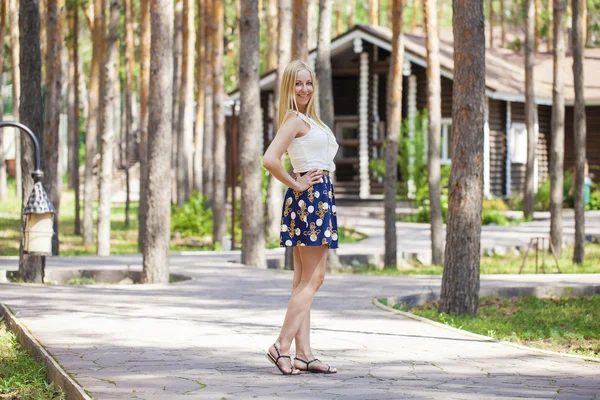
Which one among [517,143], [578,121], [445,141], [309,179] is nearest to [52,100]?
[578,121]

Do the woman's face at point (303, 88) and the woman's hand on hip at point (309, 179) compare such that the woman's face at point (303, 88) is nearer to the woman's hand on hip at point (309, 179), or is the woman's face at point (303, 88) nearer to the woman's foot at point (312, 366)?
the woman's hand on hip at point (309, 179)

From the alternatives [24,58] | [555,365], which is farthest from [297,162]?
[24,58]

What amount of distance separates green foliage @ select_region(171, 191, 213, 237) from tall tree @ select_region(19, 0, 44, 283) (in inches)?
519

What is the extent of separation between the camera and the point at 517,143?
37.7 metres

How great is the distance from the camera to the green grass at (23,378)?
737 centimetres

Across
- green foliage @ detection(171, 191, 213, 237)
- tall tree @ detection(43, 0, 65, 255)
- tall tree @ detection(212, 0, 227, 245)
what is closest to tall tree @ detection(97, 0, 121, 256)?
tall tree @ detection(43, 0, 65, 255)

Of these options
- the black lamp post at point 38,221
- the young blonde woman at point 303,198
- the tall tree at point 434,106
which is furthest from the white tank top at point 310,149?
the tall tree at point 434,106

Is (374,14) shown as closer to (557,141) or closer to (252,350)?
(557,141)

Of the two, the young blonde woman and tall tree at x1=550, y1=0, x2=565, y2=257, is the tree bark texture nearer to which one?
tall tree at x1=550, y1=0, x2=565, y2=257

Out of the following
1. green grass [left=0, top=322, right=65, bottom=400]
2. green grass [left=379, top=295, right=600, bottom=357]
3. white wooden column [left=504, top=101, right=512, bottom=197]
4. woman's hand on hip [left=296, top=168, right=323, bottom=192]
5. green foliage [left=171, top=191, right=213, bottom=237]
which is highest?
white wooden column [left=504, top=101, right=512, bottom=197]

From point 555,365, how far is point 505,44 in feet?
173

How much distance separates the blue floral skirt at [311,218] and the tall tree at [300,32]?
1081 centimetres

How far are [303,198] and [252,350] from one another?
1.80m

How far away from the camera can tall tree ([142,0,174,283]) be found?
14609 mm
